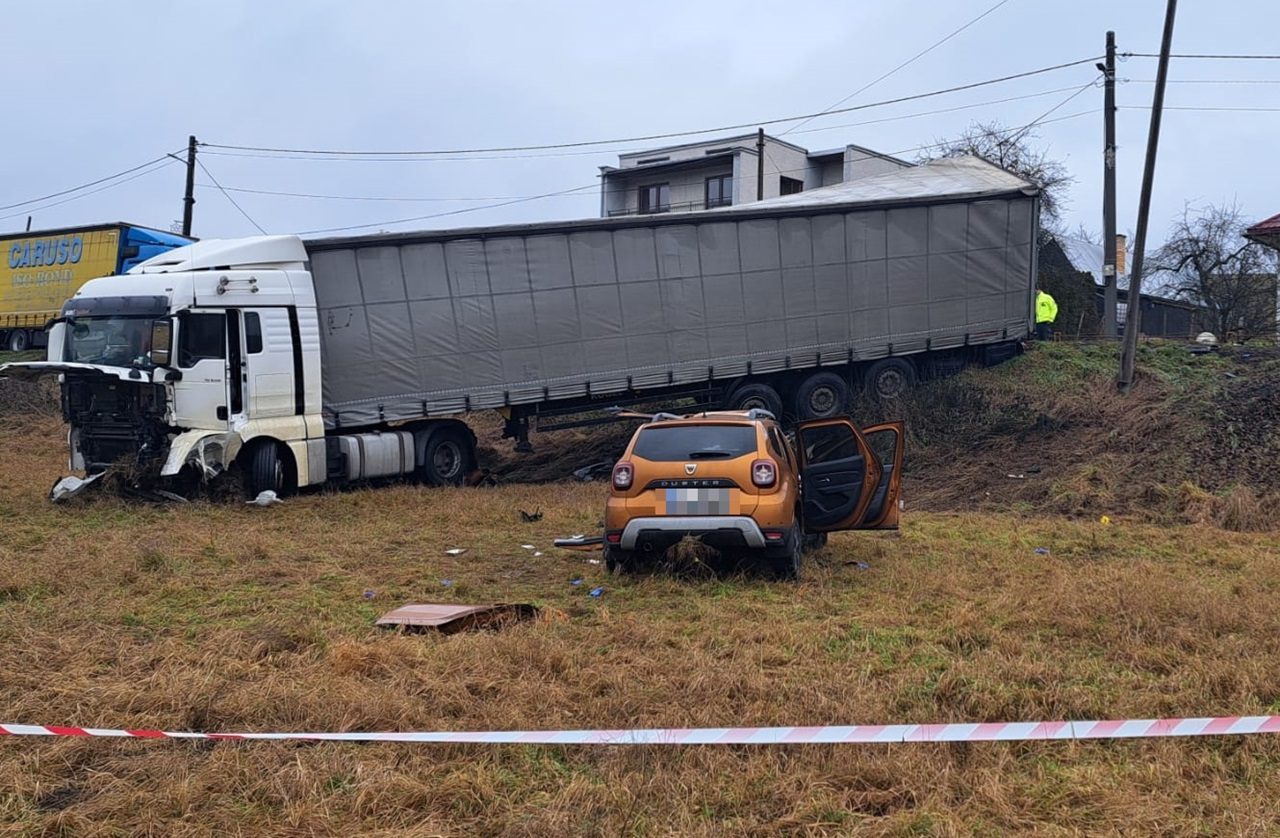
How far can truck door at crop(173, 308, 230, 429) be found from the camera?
475 inches

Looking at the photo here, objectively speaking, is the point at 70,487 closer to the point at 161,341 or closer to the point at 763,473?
the point at 161,341

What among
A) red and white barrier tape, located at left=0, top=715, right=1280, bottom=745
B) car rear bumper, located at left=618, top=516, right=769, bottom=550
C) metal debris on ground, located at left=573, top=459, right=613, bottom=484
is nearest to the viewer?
red and white barrier tape, located at left=0, top=715, right=1280, bottom=745

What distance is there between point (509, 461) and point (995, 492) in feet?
28.1

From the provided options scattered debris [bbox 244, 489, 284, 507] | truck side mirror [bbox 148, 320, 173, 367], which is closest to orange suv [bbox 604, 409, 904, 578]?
scattered debris [bbox 244, 489, 284, 507]

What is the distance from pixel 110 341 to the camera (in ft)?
40.0

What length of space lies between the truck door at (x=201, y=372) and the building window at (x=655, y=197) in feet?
114

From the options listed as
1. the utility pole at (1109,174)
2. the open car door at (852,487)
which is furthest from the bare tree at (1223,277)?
the open car door at (852,487)

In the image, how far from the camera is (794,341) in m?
16.9

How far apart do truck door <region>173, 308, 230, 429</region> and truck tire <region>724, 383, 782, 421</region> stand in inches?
302

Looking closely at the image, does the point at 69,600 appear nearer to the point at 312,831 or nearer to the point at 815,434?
the point at 312,831

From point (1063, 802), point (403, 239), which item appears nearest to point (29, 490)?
point (403, 239)

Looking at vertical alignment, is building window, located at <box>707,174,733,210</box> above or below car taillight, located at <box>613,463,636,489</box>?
above

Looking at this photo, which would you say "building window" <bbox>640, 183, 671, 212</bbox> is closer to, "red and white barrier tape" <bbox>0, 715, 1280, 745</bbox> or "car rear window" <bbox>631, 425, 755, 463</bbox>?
"car rear window" <bbox>631, 425, 755, 463</bbox>

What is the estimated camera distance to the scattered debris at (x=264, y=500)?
12.4 m
